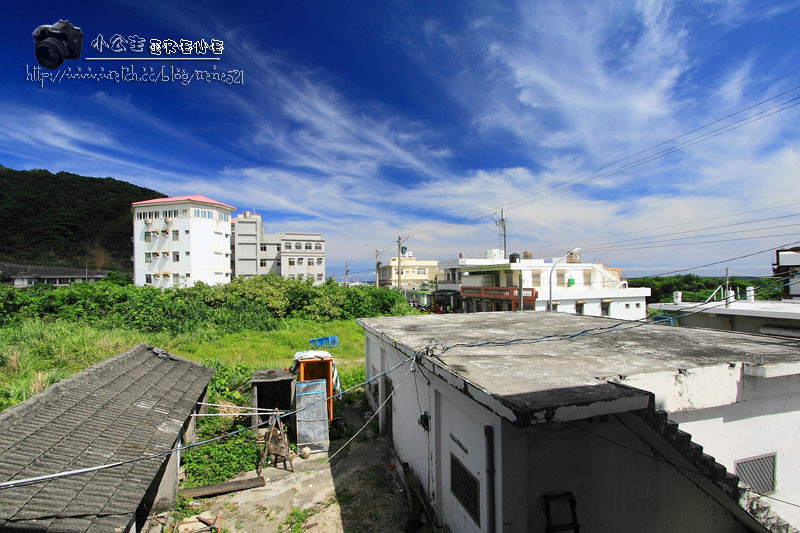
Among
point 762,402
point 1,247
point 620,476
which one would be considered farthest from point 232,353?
point 1,247

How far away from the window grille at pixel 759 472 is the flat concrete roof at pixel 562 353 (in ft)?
4.82

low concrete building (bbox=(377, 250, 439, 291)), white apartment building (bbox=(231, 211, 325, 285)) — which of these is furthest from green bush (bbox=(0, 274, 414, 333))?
low concrete building (bbox=(377, 250, 439, 291))

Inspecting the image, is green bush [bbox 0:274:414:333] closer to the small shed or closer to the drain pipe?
the small shed

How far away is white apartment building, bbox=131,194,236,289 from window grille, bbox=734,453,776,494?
46.1 meters

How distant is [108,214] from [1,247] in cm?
1540

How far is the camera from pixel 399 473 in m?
7.77

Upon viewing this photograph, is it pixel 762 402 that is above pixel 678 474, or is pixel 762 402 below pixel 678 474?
above

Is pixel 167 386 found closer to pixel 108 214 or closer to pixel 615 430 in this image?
pixel 615 430

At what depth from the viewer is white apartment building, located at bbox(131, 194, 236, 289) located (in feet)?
138

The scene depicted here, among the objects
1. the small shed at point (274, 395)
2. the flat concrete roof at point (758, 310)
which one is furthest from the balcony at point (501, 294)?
the small shed at point (274, 395)

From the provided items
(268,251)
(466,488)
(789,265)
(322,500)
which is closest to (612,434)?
(466,488)

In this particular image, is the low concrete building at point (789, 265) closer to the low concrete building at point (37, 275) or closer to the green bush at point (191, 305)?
the green bush at point (191, 305)

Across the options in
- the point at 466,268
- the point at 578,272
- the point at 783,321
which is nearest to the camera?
the point at 783,321

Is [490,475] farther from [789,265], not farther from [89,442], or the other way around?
[789,265]
